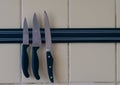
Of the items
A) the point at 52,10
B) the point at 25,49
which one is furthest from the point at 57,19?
the point at 25,49

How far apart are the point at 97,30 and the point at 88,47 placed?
64 mm

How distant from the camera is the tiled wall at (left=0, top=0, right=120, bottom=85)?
0.77 meters

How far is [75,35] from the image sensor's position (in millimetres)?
758

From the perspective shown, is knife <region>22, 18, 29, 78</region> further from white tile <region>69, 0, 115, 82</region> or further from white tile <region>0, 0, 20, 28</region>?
white tile <region>69, 0, 115, 82</region>

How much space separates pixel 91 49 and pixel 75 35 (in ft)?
0.24

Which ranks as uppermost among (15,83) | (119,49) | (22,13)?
(22,13)

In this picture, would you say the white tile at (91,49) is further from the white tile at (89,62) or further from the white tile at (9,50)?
the white tile at (9,50)

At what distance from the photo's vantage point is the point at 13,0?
774 millimetres

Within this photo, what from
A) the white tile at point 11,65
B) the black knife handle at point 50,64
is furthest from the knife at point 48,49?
the white tile at point 11,65

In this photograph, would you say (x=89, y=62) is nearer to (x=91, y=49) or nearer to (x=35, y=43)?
(x=91, y=49)

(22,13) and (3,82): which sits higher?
(22,13)

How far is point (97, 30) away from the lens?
29.9 inches

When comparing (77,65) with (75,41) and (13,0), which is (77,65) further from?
(13,0)

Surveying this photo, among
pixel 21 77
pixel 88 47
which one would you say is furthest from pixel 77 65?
pixel 21 77
